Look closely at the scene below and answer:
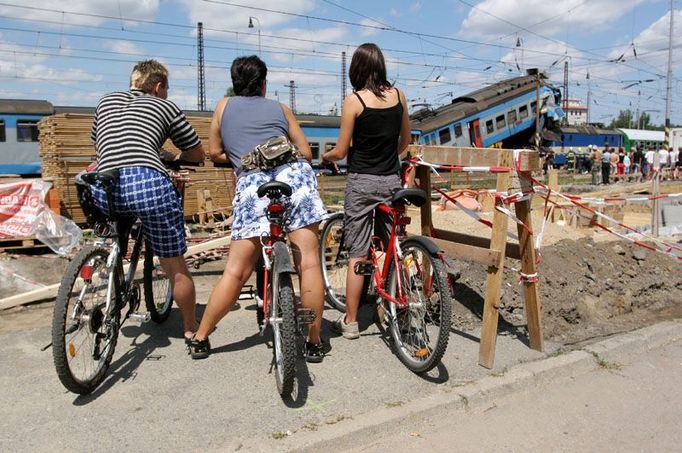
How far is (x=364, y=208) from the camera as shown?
14.4ft

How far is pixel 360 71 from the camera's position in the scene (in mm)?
4238

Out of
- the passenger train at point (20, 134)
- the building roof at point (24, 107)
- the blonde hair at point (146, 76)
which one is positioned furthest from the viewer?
the building roof at point (24, 107)

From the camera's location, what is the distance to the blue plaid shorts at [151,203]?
3.61m

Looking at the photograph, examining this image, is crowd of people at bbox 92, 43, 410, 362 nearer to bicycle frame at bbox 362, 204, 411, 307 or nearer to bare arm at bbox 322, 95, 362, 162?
bare arm at bbox 322, 95, 362, 162

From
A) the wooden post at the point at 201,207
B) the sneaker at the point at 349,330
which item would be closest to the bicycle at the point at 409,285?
the sneaker at the point at 349,330

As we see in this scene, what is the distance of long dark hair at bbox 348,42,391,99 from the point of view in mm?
4211

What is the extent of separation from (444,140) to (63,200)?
19159mm

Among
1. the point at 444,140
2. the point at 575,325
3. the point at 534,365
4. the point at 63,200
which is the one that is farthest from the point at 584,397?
the point at 444,140

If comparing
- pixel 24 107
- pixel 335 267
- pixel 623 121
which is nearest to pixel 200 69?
pixel 24 107

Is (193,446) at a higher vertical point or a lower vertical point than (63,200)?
lower

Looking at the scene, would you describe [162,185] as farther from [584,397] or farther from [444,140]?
[444,140]

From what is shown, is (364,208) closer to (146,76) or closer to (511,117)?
(146,76)

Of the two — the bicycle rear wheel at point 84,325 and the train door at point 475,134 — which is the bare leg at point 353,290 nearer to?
the bicycle rear wheel at point 84,325

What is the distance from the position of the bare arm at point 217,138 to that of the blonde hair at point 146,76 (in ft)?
1.41
